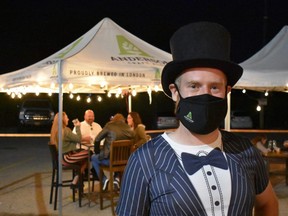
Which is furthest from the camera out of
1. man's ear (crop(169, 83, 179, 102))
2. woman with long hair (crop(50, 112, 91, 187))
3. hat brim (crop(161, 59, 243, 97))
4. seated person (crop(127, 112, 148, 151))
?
seated person (crop(127, 112, 148, 151))

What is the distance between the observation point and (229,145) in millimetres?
1779

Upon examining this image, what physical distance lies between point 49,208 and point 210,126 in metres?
5.51

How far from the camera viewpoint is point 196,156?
1645mm

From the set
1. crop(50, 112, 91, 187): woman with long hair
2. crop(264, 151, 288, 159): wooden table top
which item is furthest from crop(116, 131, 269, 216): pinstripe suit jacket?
crop(264, 151, 288, 159): wooden table top

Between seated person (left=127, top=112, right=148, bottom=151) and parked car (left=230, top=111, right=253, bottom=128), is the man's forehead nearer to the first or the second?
seated person (left=127, top=112, right=148, bottom=151)

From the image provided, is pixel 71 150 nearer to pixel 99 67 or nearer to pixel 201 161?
pixel 99 67

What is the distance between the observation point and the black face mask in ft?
5.27

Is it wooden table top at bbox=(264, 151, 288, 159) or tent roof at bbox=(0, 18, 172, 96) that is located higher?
tent roof at bbox=(0, 18, 172, 96)

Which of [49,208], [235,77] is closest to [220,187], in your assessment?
[235,77]

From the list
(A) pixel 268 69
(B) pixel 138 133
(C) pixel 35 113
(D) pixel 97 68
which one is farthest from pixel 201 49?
(C) pixel 35 113

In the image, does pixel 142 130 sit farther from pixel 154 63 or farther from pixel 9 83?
pixel 9 83

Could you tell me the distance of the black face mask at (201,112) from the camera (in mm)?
1606

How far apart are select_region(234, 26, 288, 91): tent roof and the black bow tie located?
479 cm

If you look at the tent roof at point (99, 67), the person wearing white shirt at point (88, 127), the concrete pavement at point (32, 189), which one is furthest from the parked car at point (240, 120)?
the tent roof at point (99, 67)
